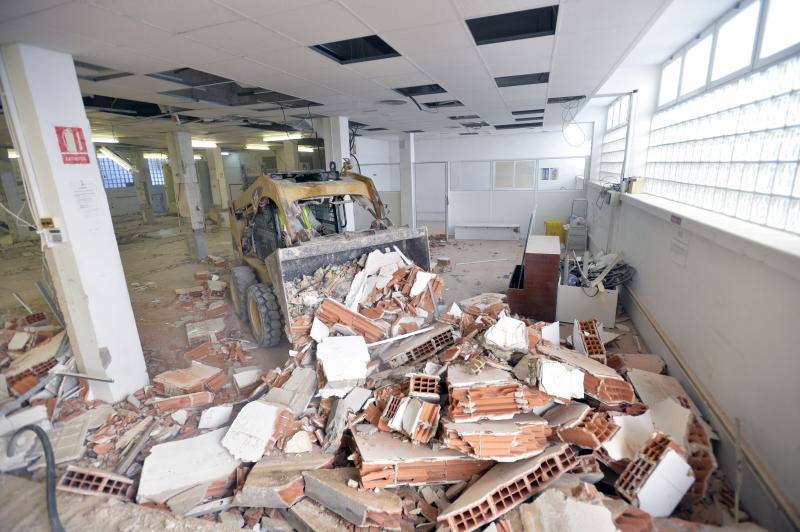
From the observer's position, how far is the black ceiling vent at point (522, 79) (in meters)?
4.92

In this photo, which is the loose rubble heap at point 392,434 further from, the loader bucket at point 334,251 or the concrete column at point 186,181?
the concrete column at point 186,181

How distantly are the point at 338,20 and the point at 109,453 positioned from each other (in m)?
3.75

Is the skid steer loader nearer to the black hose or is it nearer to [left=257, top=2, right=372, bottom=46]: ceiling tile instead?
[left=257, top=2, right=372, bottom=46]: ceiling tile

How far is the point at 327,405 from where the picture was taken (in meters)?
3.11

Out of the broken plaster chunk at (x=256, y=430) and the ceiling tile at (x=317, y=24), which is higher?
the ceiling tile at (x=317, y=24)

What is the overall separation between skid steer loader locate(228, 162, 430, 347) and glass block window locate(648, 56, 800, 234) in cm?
298

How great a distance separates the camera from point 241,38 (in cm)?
307

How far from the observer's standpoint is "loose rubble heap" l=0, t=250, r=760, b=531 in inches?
87.9

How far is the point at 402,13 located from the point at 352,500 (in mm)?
3295

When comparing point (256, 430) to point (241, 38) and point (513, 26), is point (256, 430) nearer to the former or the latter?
point (241, 38)

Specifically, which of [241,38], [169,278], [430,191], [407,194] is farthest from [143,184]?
[241,38]

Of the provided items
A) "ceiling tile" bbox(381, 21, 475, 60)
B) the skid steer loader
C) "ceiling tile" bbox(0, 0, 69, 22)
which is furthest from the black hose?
"ceiling tile" bbox(381, 21, 475, 60)

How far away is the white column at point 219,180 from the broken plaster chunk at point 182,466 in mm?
12227

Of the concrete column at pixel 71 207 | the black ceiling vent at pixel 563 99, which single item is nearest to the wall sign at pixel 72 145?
Answer: the concrete column at pixel 71 207
